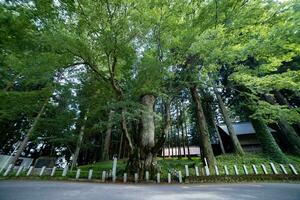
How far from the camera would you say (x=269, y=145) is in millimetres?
13195

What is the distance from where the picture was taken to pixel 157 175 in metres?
7.96

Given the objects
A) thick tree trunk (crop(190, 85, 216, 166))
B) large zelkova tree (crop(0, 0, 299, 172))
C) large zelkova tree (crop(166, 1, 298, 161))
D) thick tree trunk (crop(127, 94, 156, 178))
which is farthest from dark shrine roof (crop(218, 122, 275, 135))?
thick tree trunk (crop(127, 94, 156, 178))

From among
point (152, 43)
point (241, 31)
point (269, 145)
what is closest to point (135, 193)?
point (152, 43)

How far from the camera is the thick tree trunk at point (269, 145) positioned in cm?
1229

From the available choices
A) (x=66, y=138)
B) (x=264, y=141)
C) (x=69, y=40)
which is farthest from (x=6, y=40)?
(x=264, y=141)

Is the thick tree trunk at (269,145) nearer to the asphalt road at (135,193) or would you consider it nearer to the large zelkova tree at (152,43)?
the large zelkova tree at (152,43)

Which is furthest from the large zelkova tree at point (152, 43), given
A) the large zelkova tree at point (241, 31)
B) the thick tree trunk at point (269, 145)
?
the thick tree trunk at point (269, 145)

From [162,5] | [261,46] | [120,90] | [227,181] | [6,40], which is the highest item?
[162,5]

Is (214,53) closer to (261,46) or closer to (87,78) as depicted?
(261,46)

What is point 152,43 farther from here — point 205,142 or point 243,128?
point 243,128

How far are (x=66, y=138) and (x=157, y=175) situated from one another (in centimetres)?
913

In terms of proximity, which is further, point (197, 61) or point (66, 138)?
point (66, 138)

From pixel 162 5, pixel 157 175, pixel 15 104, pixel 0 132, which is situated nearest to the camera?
pixel 162 5

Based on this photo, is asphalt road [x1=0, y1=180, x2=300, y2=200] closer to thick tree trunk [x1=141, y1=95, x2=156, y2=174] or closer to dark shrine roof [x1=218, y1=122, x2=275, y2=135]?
thick tree trunk [x1=141, y1=95, x2=156, y2=174]
